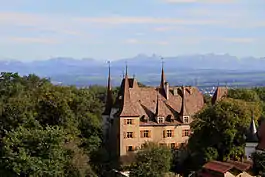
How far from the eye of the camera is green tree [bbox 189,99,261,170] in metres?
51.4

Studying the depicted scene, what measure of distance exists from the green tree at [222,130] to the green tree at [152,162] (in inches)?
168

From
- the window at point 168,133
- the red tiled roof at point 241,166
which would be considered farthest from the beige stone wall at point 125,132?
the red tiled roof at point 241,166

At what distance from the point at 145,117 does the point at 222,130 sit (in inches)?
362

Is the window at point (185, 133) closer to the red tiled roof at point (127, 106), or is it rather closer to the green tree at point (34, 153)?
the red tiled roof at point (127, 106)

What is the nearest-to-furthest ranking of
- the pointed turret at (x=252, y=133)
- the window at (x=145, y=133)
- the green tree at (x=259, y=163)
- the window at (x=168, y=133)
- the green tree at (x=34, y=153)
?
the green tree at (x=34, y=153)
the green tree at (x=259, y=163)
the pointed turret at (x=252, y=133)
the window at (x=145, y=133)
the window at (x=168, y=133)

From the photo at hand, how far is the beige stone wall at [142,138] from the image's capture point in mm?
55344

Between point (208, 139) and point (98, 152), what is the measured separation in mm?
11589

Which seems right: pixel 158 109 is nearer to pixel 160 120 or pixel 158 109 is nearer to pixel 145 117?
pixel 160 120

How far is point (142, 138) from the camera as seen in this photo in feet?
186

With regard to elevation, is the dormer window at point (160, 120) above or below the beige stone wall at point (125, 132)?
above

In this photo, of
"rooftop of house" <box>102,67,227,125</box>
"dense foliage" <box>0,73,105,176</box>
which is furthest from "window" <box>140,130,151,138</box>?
"dense foliage" <box>0,73,105,176</box>

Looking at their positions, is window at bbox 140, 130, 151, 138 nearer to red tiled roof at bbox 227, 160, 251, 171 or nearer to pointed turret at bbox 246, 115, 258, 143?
red tiled roof at bbox 227, 160, 251, 171

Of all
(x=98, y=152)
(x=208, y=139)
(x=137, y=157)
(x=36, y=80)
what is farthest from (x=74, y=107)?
(x=36, y=80)

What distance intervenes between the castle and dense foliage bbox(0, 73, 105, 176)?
2.05 m
